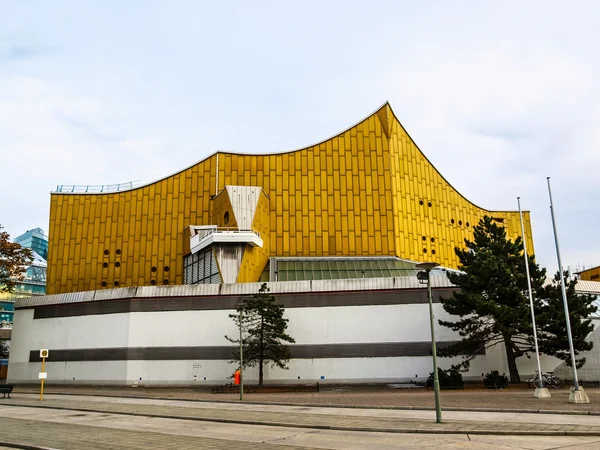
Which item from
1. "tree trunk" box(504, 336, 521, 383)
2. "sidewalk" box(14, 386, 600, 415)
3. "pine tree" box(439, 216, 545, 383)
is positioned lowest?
"sidewalk" box(14, 386, 600, 415)

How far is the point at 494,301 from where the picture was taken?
1323 inches

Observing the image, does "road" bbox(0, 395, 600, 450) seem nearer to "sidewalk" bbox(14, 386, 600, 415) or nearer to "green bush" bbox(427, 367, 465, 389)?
"sidewalk" bbox(14, 386, 600, 415)

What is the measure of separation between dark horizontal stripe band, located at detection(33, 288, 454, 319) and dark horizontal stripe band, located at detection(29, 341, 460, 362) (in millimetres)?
2959

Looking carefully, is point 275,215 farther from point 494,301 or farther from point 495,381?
point 495,381

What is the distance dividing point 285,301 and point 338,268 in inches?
308

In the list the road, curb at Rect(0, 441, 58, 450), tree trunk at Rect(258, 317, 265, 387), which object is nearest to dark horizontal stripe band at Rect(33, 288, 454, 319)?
tree trunk at Rect(258, 317, 265, 387)

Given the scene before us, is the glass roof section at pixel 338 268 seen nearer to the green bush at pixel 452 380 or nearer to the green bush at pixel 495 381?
the green bush at pixel 452 380

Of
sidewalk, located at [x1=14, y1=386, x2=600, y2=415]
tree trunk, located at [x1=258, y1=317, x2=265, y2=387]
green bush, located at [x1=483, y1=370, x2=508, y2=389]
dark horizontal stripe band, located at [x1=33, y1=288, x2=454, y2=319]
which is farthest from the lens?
dark horizontal stripe band, located at [x1=33, y1=288, x2=454, y2=319]

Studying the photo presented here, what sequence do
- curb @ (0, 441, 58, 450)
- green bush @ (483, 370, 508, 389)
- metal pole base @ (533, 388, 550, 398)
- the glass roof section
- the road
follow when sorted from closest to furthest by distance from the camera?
1. curb @ (0, 441, 58, 450)
2. the road
3. metal pole base @ (533, 388, 550, 398)
4. green bush @ (483, 370, 508, 389)
5. the glass roof section

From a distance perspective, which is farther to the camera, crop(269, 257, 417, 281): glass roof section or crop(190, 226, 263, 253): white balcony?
crop(269, 257, 417, 281): glass roof section

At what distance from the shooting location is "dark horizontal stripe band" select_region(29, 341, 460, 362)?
3872 cm

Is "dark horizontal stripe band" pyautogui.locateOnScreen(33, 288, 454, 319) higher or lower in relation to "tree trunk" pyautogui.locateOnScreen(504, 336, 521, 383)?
higher

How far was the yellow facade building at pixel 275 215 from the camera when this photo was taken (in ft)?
163

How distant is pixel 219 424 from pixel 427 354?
72.3 ft
